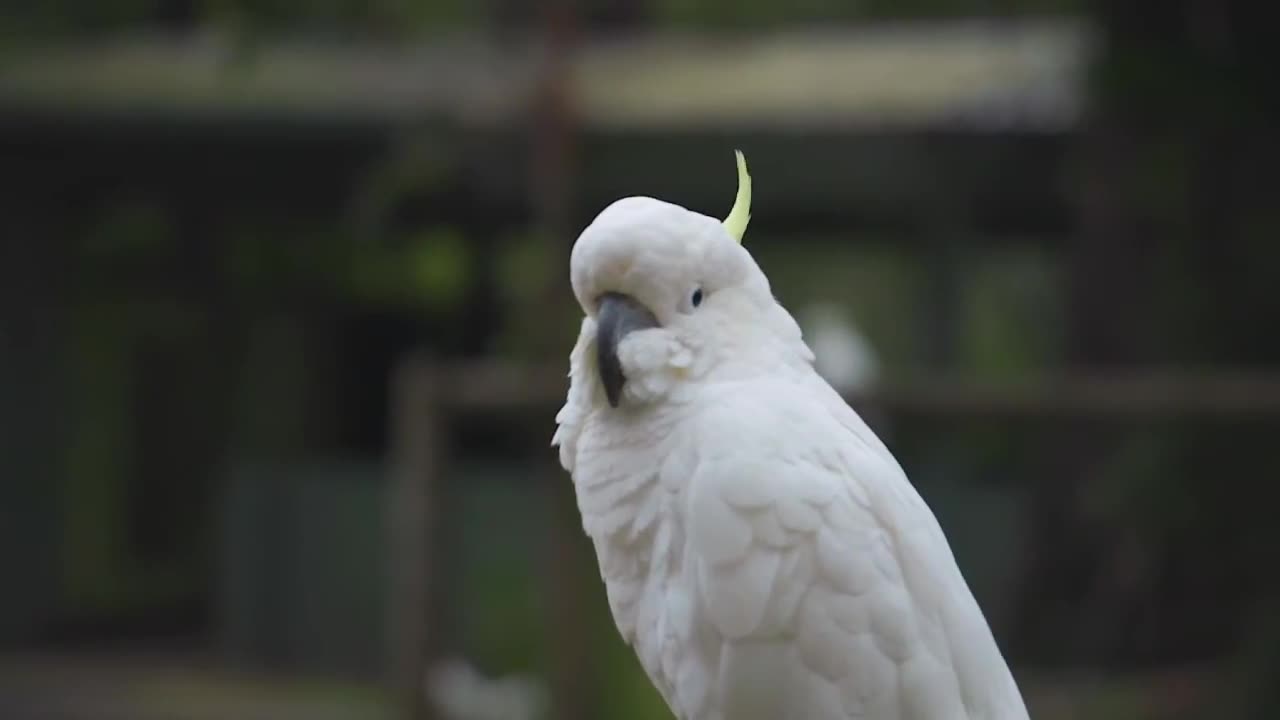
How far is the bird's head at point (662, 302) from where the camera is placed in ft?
3.76

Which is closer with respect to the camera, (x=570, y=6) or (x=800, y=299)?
(x=570, y=6)

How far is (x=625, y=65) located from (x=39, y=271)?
1.99 metres

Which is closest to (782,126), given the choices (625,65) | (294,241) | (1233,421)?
(625,65)

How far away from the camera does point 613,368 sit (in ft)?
3.79

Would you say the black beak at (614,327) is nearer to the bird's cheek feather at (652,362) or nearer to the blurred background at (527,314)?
the bird's cheek feather at (652,362)

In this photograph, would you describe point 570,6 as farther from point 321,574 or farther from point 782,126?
point 321,574

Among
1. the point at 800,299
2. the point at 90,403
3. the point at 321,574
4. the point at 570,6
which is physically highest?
the point at 570,6

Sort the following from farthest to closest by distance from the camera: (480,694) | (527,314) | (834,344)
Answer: (834,344), (527,314), (480,694)

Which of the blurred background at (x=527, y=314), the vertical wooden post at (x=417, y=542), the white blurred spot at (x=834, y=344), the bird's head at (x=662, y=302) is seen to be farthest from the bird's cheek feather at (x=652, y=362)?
the white blurred spot at (x=834, y=344)

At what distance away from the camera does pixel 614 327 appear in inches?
45.6

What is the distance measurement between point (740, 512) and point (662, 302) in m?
0.16

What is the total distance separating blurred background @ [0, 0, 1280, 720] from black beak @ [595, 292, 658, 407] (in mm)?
1517

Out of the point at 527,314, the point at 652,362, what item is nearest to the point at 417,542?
the point at 527,314

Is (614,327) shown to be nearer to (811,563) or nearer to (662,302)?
(662,302)
